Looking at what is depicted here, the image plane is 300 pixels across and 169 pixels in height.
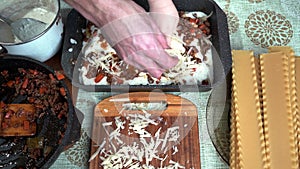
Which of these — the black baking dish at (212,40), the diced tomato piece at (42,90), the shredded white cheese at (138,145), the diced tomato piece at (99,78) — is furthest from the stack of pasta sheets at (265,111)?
the diced tomato piece at (42,90)

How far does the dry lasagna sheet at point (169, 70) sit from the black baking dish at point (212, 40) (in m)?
0.02

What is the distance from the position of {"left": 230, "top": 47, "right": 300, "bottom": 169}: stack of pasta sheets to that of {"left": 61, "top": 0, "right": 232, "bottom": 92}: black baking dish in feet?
0.12

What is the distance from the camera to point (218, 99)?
38.1 inches

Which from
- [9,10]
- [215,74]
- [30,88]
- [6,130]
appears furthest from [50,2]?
[215,74]

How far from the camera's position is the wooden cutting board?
2.92 feet

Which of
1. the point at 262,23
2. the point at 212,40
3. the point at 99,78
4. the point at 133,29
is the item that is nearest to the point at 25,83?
the point at 99,78

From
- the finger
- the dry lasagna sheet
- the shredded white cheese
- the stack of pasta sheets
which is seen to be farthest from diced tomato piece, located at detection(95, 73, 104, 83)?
the stack of pasta sheets

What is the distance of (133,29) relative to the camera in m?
0.88

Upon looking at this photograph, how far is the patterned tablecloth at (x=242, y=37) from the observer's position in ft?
3.04

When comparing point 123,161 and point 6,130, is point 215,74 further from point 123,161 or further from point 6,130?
point 6,130

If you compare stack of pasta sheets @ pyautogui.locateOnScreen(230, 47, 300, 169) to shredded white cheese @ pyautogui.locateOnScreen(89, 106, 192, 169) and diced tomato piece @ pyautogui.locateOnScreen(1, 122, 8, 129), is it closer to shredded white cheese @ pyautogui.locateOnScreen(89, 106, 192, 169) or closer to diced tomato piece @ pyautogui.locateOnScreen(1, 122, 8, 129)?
shredded white cheese @ pyautogui.locateOnScreen(89, 106, 192, 169)

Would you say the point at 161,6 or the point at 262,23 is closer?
the point at 161,6

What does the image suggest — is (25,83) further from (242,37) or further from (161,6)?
(242,37)

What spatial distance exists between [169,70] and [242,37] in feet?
0.79
